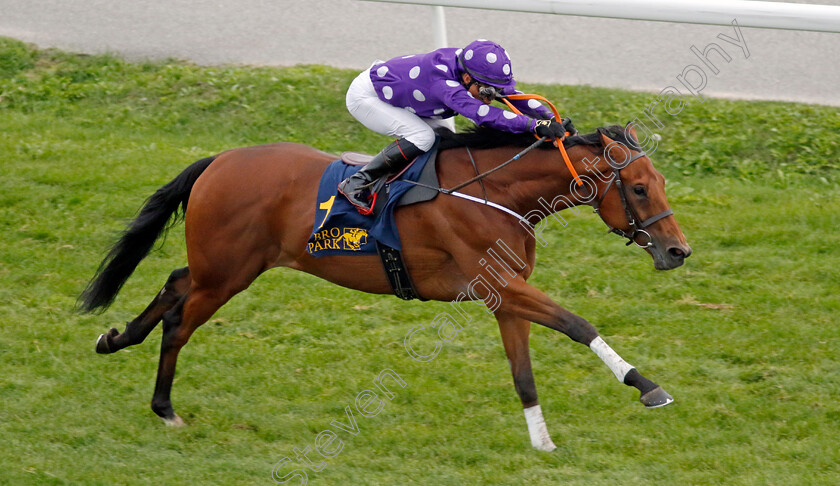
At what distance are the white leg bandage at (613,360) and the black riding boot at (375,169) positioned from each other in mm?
1486

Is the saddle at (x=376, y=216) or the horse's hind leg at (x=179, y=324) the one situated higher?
the saddle at (x=376, y=216)

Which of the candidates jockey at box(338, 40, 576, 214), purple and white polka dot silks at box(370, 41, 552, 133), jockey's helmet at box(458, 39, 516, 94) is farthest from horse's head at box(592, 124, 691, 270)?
jockey's helmet at box(458, 39, 516, 94)

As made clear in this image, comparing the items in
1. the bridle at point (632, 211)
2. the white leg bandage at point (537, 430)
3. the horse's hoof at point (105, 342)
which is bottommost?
the horse's hoof at point (105, 342)

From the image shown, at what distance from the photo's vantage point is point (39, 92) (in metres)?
10.3

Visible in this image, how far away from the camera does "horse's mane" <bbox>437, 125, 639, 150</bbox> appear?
5258mm

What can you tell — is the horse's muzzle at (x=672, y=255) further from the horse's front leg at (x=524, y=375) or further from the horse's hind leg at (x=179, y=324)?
the horse's hind leg at (x=179, y=324)

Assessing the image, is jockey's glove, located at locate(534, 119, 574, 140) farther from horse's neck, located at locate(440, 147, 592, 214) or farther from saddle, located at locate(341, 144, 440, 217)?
saddle, located at locate(341, 144, 440, 217)

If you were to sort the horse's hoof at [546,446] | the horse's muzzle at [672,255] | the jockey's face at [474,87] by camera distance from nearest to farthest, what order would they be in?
the horse's muzzle at [672,255], the jockey's face at [474,87], the horse's hoof at [546,446]

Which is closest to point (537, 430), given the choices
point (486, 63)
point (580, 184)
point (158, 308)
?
point (580, 184)

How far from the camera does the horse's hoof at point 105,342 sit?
6.45m

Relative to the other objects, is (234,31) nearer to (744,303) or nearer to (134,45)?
(134,45)

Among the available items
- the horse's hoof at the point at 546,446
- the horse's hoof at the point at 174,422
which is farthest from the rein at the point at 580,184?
the horse's hoof at the point at 174,422

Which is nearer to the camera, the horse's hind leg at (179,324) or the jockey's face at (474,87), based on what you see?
the jockey's face at (474,87)

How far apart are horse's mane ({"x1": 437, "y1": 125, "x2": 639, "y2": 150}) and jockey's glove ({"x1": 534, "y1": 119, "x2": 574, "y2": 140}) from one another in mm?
92
